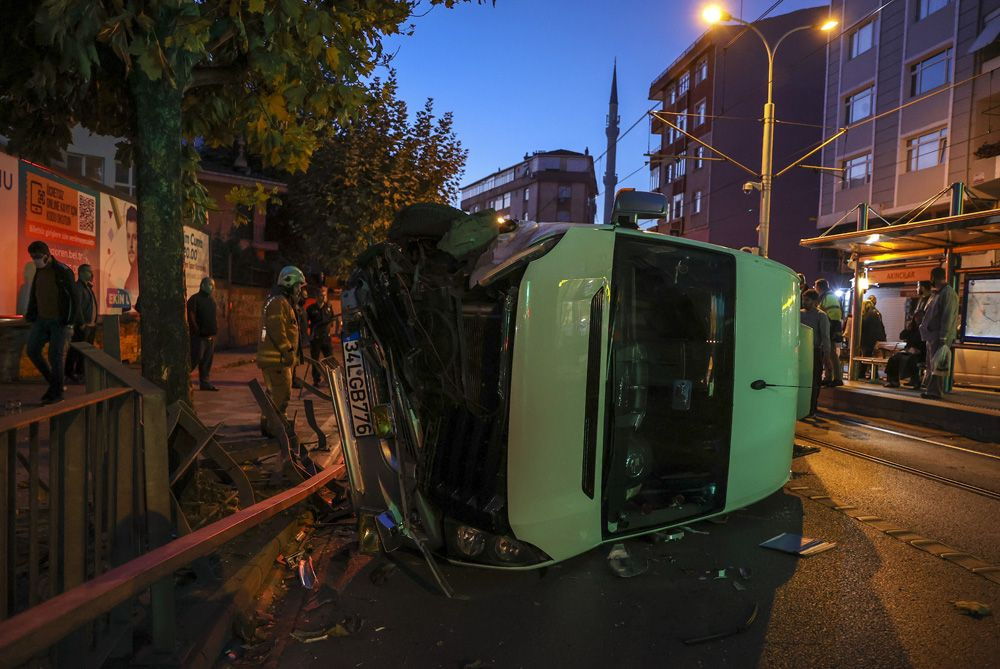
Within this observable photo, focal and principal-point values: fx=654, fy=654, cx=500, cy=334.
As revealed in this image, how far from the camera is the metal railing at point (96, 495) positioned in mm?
2271

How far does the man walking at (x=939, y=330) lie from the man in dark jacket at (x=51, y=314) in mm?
12217

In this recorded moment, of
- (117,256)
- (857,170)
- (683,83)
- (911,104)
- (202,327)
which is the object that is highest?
(683,83)

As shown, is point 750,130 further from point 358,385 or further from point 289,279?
point 358,385

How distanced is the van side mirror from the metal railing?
276 cm

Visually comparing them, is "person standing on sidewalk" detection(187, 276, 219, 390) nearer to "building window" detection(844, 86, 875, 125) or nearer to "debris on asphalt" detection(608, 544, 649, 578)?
"debris on asphalt" detection(608, 544, 649, 578)

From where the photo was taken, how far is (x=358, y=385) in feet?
12.3

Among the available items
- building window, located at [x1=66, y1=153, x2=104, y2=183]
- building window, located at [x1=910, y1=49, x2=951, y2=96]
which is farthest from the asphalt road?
building window, located at [x1=910, y1=49, x2=951, y2=96]

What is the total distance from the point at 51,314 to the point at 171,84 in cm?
497

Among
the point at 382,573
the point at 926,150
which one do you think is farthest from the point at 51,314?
the point at 926,150

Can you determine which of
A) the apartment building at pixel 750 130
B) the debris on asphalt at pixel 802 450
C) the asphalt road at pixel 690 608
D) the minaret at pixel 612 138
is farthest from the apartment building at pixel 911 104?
the minaret at pixel 612 138

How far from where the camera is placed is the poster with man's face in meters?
12.0

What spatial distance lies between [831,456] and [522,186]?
67550 mm

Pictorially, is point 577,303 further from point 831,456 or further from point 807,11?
point 807,11

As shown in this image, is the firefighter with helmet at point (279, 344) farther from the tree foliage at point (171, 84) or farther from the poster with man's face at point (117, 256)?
the poster with man's face at point (117, 256)
